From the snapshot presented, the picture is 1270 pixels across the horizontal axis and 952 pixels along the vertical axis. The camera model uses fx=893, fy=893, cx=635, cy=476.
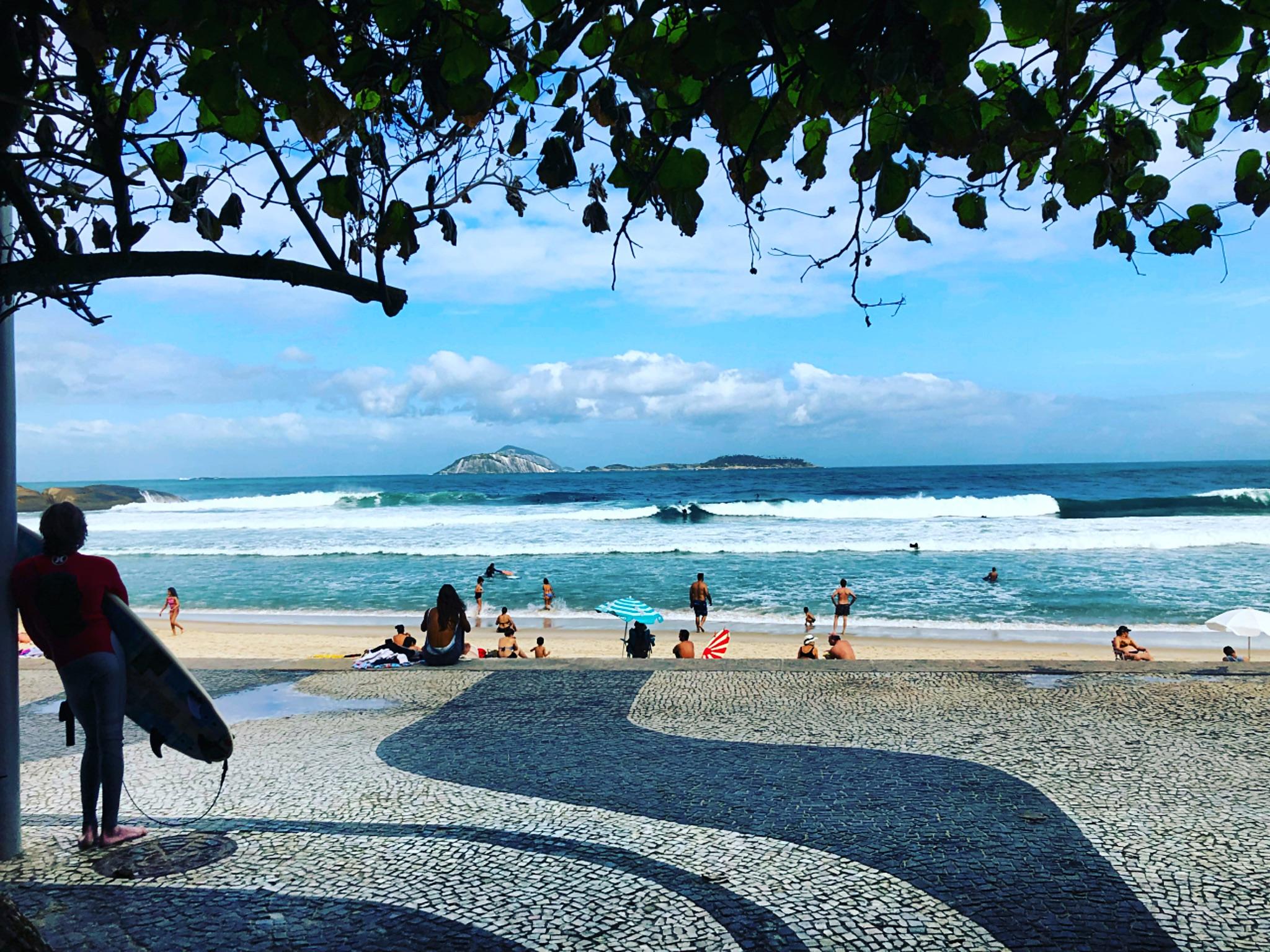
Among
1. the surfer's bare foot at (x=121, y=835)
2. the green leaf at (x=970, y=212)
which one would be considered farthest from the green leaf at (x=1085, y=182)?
the surfer's bare foot at (x=121, y=835)

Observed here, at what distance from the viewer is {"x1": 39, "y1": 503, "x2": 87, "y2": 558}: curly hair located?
397 cm

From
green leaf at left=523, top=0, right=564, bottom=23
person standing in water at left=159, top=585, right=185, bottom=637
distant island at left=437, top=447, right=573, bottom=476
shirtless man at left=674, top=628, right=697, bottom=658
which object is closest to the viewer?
green leaf at left=523, top=0, right=564, bottom=23

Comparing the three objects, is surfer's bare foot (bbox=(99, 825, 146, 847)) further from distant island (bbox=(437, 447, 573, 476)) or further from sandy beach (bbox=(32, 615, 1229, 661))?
distant island (bbox=(437, 447, 573, 476))

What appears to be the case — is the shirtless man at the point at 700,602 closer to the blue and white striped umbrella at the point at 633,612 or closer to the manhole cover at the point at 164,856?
the blue and white striped umbrella at the point at 633,612

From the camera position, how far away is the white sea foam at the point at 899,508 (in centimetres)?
4675

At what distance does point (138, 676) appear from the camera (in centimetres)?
420

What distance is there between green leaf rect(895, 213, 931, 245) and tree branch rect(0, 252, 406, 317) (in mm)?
1664

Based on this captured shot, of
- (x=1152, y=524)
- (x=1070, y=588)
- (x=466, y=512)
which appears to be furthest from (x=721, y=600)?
(x=466, y=512)

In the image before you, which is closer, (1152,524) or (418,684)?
(418,684)

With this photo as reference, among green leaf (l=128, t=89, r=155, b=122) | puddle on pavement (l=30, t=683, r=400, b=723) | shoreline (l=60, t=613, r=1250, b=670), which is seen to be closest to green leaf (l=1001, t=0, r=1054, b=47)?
green leaf (l=128, t=89, r=155, b=122)

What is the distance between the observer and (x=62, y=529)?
3.98 m

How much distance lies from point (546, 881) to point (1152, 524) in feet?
144

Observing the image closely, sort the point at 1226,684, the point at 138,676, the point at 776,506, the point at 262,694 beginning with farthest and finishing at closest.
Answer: the point at 776,506
the point at 262,694
the point at 1226,684
the point at 138,676

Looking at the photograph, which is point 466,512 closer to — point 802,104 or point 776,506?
point 776,506
